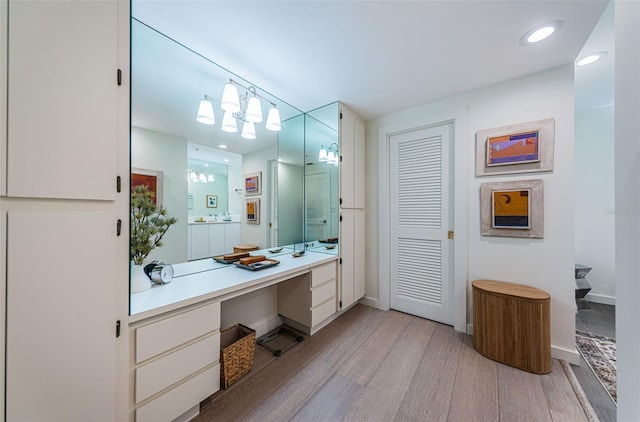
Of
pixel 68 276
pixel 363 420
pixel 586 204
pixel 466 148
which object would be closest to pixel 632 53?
pixel 466 148

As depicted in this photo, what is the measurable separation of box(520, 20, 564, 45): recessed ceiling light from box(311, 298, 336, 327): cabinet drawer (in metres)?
2.64

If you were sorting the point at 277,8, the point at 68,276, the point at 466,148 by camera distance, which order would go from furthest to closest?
the point at 466,148
the point at 277,8
the point at 68,276

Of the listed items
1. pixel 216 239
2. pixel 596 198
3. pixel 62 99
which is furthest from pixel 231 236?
pixel 596 198

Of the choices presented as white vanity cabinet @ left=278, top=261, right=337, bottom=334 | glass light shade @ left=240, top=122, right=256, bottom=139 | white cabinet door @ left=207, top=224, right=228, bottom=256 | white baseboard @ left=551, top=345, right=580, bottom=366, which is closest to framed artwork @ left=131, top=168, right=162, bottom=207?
white cabinet door @ left=207, top=224, right=228, bottom=256

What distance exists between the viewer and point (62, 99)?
828 mm

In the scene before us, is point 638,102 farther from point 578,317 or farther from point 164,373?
point 578,317

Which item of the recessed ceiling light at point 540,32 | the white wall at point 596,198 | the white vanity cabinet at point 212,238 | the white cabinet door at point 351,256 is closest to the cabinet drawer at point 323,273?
the white cabinet door at point 351,256

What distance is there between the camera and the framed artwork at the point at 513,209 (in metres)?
1.85

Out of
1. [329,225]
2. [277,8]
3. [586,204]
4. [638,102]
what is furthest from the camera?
[586,204]

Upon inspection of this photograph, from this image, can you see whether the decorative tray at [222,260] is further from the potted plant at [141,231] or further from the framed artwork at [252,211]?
the potted plant at [141,231]

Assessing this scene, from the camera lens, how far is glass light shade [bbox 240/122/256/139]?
2041mm

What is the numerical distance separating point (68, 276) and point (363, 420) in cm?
164

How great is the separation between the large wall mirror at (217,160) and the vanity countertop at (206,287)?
0.26 metres

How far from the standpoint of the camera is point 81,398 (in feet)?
2.87
